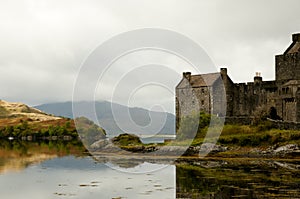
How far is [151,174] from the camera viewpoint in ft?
138

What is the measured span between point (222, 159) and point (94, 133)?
170 feet

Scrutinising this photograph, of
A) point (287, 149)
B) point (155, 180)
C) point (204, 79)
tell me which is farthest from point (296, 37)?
point (155, 180)

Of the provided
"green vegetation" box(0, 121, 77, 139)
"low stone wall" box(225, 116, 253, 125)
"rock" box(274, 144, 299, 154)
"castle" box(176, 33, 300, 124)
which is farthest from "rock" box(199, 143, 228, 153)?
"green vegetation" box(0, 121, 77, 139)

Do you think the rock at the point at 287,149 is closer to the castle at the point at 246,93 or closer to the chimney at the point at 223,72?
the castle at the point at 246,93

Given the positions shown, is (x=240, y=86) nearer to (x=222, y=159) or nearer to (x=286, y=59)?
(x=286, y=59)

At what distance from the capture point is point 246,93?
7469 cm

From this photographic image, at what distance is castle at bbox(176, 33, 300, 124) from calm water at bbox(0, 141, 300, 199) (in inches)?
783

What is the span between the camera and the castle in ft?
222

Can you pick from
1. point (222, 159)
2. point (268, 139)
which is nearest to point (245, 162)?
point (222, 159)

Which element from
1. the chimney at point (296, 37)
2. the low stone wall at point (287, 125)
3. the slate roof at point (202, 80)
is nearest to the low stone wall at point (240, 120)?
the low stone wall at point (287, 125)

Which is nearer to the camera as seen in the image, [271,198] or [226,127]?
[271,198]

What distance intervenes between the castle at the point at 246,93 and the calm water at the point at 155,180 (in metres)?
19.9

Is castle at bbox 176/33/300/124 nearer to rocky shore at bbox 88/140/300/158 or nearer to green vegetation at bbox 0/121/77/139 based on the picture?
rocky shore at bbox 88/140/300/158

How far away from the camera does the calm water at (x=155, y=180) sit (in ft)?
96.7
